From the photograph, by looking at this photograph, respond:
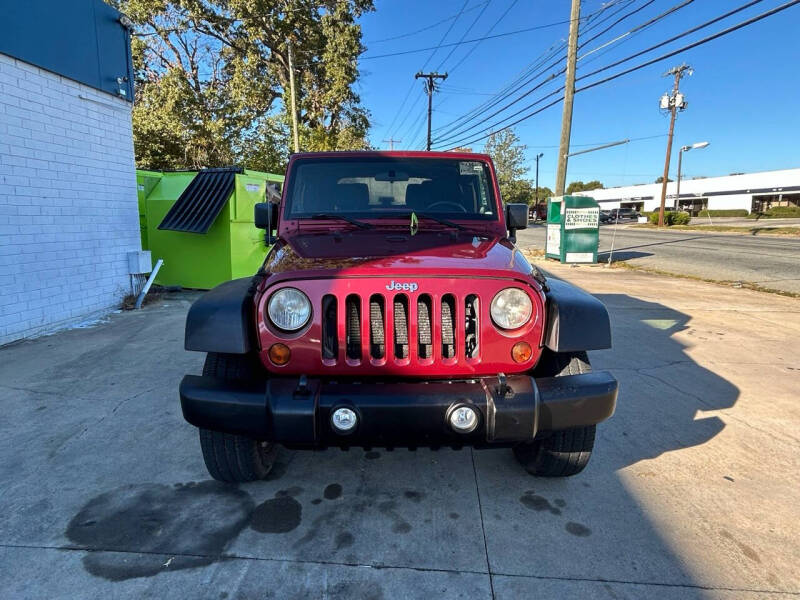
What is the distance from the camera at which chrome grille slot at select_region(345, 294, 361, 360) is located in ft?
7.57

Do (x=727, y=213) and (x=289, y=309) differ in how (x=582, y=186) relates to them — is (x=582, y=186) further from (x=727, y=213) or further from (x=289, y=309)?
(x=289, y=309)

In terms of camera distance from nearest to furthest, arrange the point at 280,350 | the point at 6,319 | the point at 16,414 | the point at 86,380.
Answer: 1. the point at 280,350
2. the point at 16,414
3. the point at 86,380
4. the point at 6,319

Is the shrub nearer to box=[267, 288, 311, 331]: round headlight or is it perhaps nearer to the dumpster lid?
the dumpster lid

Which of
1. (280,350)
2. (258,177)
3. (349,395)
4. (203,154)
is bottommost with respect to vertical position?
(349,395)

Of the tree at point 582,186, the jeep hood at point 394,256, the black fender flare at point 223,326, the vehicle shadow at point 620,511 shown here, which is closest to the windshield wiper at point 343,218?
the jeep hood at point 394,256

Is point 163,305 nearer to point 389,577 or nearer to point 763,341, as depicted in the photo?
point 389,577

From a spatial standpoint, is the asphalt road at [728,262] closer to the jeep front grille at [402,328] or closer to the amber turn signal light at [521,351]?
the amber turn signal light at [521,351]

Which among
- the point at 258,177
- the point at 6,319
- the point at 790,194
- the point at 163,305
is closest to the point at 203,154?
the point at 258,177

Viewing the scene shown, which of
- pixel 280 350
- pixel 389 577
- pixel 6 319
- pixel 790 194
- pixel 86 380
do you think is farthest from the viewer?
pixel 790 194

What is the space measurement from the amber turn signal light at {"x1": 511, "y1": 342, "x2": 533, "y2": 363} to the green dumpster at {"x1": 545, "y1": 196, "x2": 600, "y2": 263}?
1214 cm

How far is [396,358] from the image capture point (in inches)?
90.6

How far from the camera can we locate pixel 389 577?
2.07m

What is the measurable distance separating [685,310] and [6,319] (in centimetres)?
909

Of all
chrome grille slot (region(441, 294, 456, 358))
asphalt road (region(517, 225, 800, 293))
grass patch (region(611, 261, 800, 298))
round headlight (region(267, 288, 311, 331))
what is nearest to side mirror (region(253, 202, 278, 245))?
round headlight (region(267, 288, 311, 331))
